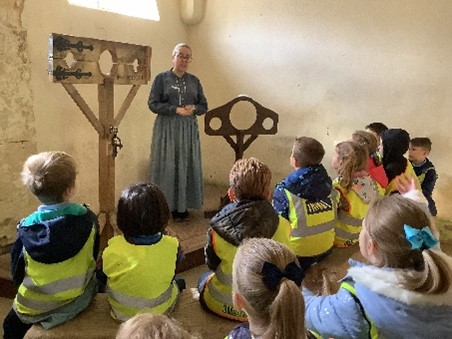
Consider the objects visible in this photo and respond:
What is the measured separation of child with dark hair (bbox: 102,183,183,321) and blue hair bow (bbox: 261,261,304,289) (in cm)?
68

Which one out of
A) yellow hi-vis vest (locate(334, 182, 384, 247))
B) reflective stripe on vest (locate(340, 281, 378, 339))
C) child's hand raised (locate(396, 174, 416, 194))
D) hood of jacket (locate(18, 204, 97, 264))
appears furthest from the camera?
child's hand raised (locate(396, 174, 416, 194))

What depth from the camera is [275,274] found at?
120 cm

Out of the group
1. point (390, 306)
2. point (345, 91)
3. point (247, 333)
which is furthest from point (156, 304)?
point (345, 91)

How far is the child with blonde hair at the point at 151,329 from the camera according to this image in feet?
3.06

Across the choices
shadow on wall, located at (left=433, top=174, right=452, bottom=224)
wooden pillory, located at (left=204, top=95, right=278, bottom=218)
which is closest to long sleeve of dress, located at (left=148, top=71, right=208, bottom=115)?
wooden pillory, located at (left=204, top=95, right=278, bottom=218)

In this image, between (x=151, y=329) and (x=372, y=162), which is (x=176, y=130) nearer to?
(x=372, y=162)

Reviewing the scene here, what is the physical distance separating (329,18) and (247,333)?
12.3 feet

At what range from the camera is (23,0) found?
128 inches

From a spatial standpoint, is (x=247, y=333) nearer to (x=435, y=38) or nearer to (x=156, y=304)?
(x=156, y=304)

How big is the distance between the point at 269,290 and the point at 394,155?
219cm

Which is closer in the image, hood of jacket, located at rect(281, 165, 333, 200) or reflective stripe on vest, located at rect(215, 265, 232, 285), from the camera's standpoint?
reflective stripe on vest, located at rect(215, 265, 232, 285)

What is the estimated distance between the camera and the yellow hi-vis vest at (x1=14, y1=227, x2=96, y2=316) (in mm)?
1827

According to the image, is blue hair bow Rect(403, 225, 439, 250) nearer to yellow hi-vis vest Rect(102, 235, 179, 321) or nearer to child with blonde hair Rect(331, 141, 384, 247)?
yellow hi-vis vest Rect(102, 235, 179, 321)

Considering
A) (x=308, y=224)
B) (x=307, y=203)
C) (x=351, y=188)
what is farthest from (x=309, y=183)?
(x=351, y=188)
